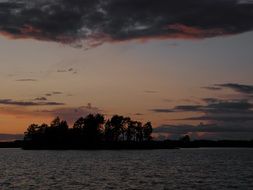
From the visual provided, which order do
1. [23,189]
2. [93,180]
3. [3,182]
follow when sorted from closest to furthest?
[23,189] < [3,182] < [93,180]

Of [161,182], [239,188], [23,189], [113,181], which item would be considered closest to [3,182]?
[23,189]

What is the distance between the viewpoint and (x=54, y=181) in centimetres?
7262

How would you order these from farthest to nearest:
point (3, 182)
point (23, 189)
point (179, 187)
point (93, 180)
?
point (93, 180) → point (3, 182) → point (179, 187) → point (23, 189)

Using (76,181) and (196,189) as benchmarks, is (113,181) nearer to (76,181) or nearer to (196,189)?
(76,181)

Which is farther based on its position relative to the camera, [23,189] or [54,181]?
[54,181]

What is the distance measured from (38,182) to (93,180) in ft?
29.3

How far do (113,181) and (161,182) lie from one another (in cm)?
756

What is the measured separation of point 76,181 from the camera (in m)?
72.5

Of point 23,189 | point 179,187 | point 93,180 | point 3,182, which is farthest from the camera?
point 93,180

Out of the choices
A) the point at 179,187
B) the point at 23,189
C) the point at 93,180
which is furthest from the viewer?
the point at 93,180

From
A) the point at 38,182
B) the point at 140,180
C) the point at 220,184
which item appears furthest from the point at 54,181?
the point at 220,184

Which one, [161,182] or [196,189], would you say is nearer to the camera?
[196,189]

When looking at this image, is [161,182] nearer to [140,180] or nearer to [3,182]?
[140,180]

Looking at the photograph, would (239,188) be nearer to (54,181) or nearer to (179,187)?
(179,187)
